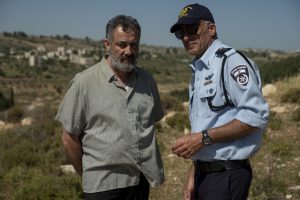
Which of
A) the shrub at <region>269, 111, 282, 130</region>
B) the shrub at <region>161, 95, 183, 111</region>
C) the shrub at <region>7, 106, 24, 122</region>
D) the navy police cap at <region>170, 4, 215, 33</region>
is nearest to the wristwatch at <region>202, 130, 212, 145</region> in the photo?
the navy police cap at <region>170, 4, 215, 33</region>

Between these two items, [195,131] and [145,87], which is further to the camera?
[145,87]

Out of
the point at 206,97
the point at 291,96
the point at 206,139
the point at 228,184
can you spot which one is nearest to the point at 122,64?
the point at 206,97

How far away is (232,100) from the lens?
2.42 metres

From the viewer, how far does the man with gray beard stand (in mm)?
2756

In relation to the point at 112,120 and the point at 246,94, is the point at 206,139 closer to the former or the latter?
the point at 246,94

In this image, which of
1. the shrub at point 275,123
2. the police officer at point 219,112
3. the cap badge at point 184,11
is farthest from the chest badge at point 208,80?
the shrub at point 275,123

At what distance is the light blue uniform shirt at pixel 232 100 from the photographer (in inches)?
93.1

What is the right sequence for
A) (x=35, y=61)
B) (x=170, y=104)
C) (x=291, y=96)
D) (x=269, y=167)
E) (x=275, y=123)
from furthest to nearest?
(x=35, y=61) → (x=170, y=104) → (x=291, y=96) → (x=275, y=123) → (x=269, y=167)

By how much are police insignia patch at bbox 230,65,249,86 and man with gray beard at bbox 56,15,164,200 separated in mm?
729

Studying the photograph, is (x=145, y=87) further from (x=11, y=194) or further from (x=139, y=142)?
(x=11, y=194)

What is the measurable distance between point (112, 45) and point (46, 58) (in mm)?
88984

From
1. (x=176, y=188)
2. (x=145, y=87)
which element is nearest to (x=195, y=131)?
(x=145, y=87)

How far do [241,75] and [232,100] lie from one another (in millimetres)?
153

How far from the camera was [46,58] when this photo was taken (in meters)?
88.9
